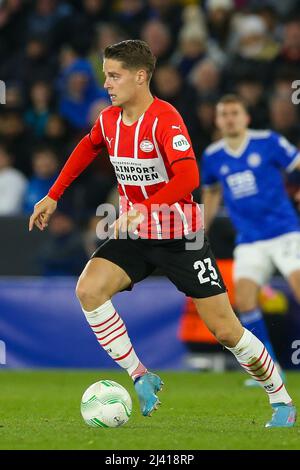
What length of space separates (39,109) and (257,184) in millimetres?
5005

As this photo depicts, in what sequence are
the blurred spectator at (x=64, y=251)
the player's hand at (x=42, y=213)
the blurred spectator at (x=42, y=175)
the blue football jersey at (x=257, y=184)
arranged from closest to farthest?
the player's hand at (x=42, y=213), the blue football jersey at (x=257, y=184), the blurred spectator at (x=64, y=251), the blurred spectator at (x=42, y=175)

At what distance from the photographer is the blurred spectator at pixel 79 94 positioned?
14523 millimetres

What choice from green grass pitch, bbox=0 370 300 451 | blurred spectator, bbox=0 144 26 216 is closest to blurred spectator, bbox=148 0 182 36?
blurred spectator, bbox=0 144 26 216

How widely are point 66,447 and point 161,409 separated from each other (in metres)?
2.29

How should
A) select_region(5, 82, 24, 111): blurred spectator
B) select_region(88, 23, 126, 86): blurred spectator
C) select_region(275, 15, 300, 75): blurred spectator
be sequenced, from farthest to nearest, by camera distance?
select_region(88, 23, 126, 86): blurred spectator, select_region(5, 82, 24, 111): blurred spectator, select_region(275, 15, 300, 75): blurred spectator

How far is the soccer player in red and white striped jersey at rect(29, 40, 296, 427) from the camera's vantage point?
6.62 meters

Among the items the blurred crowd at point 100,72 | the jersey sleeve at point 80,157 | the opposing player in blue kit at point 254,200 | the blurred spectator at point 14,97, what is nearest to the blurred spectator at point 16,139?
the blurred crowd at point 100,72

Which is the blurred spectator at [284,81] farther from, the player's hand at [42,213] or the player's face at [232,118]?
the player's hand at [42,213]

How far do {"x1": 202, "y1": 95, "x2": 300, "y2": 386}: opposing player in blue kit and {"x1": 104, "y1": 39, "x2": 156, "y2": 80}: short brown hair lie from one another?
11.7 feet

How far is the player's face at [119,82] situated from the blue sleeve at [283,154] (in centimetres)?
375

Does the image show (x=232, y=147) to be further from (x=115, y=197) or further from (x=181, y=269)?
(x=181, y=269)

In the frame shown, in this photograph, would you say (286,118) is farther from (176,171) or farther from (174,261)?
(176,171)

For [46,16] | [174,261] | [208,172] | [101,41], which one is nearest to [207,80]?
[101,41]

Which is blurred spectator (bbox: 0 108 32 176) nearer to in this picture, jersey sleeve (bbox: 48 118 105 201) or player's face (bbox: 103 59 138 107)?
jersey sleeve (bbox: 48 118 105 201)
